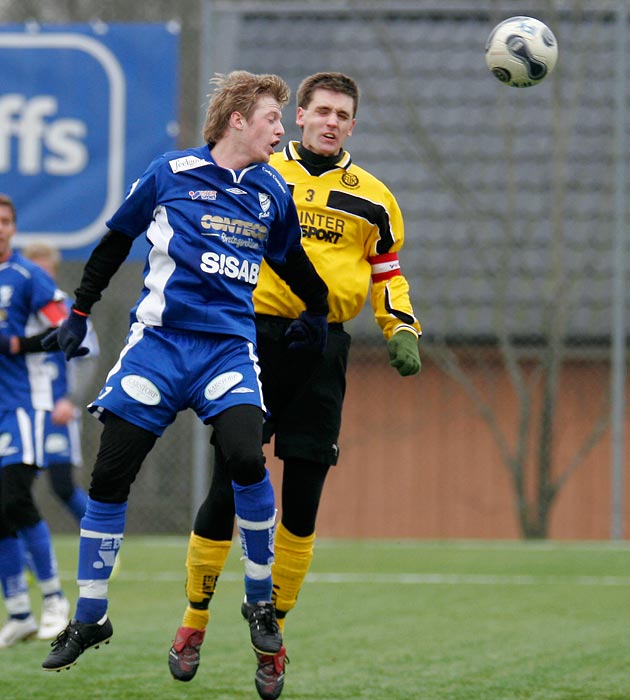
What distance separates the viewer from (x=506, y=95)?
12164 millimetres

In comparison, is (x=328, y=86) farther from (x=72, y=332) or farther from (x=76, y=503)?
(x=76, y=503)

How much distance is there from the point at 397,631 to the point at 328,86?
9.09ft

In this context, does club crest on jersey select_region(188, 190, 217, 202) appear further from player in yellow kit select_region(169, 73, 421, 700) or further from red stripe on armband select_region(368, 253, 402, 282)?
red stripe on armband select_region(368, 253, 402, 282)

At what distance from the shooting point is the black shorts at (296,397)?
18.1ft

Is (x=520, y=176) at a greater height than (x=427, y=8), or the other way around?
(x=427, y=8)

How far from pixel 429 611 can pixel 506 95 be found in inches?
235

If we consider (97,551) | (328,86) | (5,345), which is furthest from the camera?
(5,345)

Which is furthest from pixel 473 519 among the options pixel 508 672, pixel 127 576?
pixel 508 672

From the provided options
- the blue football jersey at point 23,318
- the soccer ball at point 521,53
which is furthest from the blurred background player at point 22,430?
the soccer ball at point 521,53

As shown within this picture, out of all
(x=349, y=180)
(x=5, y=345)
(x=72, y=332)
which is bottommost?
(x=5, y=345)

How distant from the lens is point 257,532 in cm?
490

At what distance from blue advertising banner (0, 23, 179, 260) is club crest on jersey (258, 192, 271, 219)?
603cm

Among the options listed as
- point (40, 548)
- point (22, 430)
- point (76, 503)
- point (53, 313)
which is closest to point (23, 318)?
point (53, 313)

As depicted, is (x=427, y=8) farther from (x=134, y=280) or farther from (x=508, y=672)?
(x=508, y=672)
